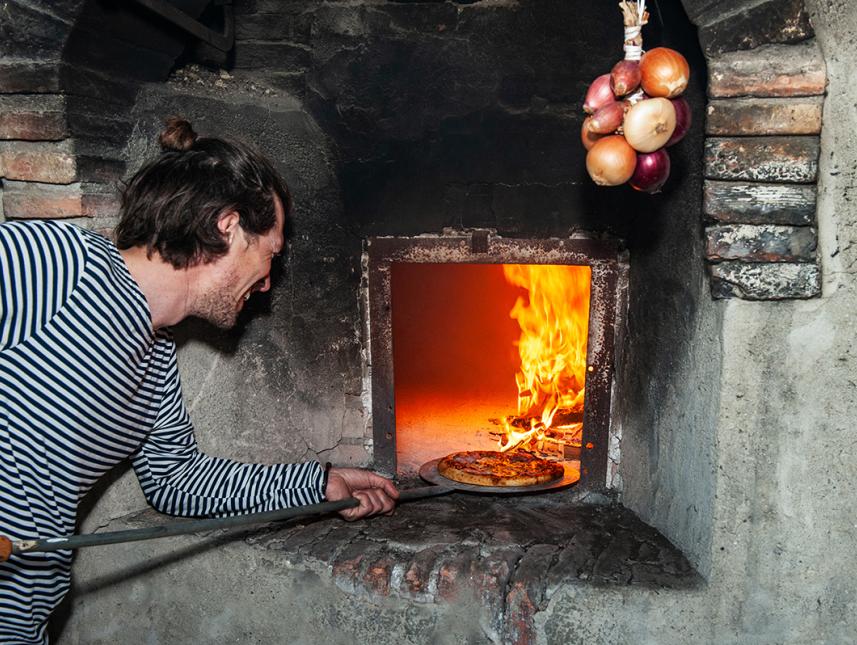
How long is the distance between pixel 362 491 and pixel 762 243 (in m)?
1.25

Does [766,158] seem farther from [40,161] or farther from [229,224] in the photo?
[40,161]

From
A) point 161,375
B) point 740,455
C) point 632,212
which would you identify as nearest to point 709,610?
point 740,455

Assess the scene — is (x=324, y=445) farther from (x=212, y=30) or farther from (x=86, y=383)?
(x=212, y=30)

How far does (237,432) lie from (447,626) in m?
0.93

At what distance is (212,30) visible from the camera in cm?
237

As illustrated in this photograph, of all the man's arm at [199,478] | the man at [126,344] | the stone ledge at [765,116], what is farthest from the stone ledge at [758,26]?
the man's arm at [199,478]

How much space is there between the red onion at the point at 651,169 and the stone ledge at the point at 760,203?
0.69ft

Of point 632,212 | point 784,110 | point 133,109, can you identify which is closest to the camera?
point 784,110

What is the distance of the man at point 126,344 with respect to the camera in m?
1.64

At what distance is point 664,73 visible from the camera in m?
1.46

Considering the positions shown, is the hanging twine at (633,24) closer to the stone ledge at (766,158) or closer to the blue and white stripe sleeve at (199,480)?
the stone ledge at (766,158)

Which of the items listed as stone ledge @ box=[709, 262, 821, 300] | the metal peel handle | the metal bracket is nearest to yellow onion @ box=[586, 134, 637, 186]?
stone ledge @ box=[709, 262, 821, 300]

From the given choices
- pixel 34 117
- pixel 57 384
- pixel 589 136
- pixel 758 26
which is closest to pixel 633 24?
pixel 589 136

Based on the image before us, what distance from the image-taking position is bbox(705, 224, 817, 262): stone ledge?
168 centimetres
